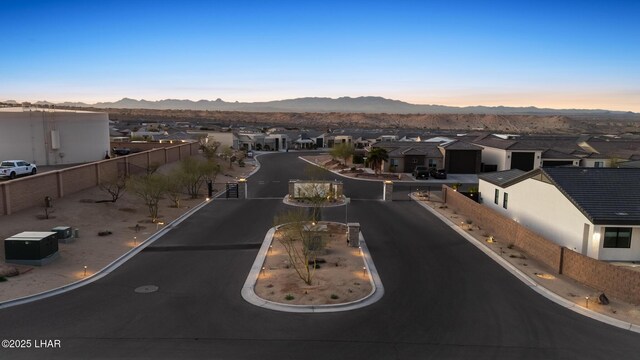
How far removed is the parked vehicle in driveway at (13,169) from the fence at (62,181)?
7348 millimetres

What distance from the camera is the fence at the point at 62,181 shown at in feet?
97.4

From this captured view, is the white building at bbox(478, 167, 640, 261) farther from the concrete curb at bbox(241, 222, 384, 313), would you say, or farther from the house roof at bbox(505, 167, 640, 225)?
the concrete curb at bbox(241, 222, 384, 313)

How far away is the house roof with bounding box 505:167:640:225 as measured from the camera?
2478 centimetres

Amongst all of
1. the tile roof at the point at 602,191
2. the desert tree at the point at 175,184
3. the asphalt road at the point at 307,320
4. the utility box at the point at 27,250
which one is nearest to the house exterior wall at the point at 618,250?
the tile roof at the point at 602,191

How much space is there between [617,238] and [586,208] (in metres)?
2.14

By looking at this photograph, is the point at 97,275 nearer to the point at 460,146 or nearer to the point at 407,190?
the point at 407,190

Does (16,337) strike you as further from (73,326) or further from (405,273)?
(405,273)

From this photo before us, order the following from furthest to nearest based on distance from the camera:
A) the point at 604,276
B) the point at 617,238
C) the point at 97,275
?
the point at 617,238 → the point at 97,275 → the point at 604,276

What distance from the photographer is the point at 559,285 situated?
21875 mm

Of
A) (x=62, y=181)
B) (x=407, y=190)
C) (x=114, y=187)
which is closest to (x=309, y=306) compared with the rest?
(x=62, y=181)

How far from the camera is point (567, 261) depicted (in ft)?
Answer: 76.3

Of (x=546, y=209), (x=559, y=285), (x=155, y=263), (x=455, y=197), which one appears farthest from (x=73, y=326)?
(x=455, y=197)

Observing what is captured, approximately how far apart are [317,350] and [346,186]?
1591 inches

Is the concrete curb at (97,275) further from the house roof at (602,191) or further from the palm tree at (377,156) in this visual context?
the palm tree at (377,156)
